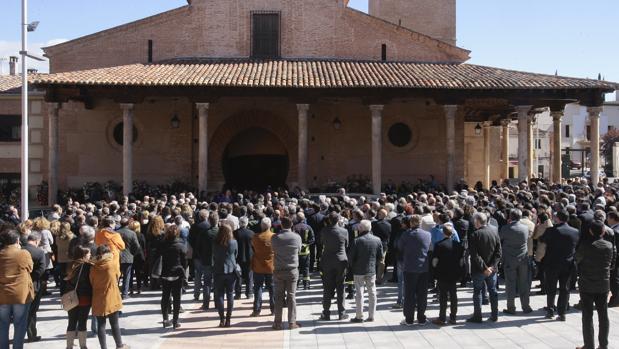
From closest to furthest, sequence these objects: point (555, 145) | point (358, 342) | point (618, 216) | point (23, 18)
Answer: point (358, 342) < point (618, 216) < point (23, 18) < point (555, 145)

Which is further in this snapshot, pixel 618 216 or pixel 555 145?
pixel 555 145

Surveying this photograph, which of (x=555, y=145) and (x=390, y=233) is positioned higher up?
(x=555, y=145)

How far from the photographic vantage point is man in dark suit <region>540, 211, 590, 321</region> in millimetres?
9594

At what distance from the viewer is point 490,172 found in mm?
32562

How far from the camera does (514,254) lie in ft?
32.5

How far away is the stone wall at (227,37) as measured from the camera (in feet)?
86.9

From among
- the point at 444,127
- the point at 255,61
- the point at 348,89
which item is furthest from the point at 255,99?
the point at 444,127

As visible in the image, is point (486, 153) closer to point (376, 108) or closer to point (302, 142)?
point (376, 108)

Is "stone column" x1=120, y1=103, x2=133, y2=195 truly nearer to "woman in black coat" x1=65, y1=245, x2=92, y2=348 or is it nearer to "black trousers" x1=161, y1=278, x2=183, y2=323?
"black trousers" x1=161, y1=278, x2=183, y2=323

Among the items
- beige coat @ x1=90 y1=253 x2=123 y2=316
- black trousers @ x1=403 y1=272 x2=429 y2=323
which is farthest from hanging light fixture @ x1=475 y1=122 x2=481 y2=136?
beige coat @ x1=90 y1=253 x2=123 y2=316

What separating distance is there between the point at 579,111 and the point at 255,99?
53136mm

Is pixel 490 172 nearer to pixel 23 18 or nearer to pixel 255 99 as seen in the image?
pixel 255 99

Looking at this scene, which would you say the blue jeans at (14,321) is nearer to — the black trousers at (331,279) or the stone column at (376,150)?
the black trousers at (331,279)

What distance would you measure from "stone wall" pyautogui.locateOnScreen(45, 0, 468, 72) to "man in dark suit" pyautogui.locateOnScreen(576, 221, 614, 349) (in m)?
19.0
